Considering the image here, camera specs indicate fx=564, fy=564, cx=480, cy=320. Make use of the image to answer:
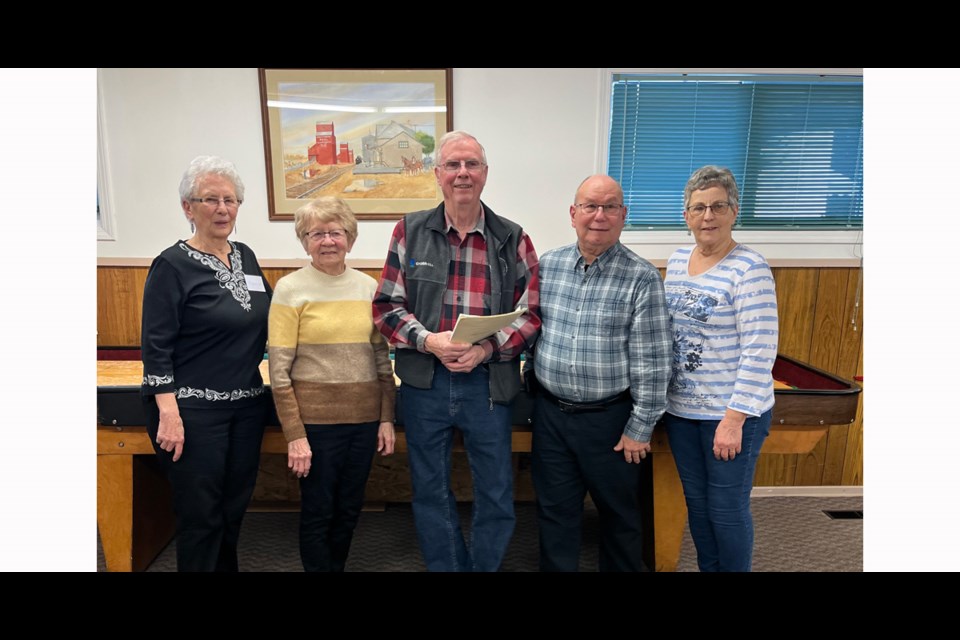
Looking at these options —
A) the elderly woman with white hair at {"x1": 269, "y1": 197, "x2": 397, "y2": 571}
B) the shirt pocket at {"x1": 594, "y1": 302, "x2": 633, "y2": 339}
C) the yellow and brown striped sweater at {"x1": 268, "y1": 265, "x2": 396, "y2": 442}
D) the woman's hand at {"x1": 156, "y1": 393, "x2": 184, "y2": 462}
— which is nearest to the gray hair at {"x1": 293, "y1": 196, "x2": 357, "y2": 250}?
the elderly woman with white hair at {"x1": 269, "y1": 197, "x2": 397, "y2": 571}

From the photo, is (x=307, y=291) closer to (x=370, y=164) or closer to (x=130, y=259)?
(x=370, y=164)

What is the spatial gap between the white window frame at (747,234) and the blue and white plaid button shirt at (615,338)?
1464 mm

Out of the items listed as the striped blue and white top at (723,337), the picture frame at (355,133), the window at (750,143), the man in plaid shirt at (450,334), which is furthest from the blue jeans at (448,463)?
the window at (750,143)

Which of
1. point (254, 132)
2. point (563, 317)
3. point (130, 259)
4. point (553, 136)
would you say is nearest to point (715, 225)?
point (563, 317)

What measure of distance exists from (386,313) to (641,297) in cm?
79

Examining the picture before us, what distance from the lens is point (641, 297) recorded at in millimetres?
1717

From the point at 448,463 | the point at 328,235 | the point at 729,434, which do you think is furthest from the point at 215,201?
the point at 729,434

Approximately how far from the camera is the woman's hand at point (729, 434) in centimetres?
167

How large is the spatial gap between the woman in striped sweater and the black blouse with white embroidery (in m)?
1.33

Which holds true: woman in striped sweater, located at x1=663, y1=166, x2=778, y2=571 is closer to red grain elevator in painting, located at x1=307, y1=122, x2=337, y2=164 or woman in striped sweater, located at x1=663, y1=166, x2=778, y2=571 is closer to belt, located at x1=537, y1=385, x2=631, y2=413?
belt, located at x1=537, y1=385, x2=631, y2=413

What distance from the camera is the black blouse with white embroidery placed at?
1.63m

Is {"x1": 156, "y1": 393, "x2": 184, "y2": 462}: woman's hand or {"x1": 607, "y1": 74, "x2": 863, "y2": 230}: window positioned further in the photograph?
{"x1": 607, "y1": 74, "x2": 863, "y2": 230}: window

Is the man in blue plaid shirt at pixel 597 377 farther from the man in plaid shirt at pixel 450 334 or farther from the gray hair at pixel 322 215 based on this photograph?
the gray hair at pixel 322 215

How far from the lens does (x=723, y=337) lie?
1.69 meters
